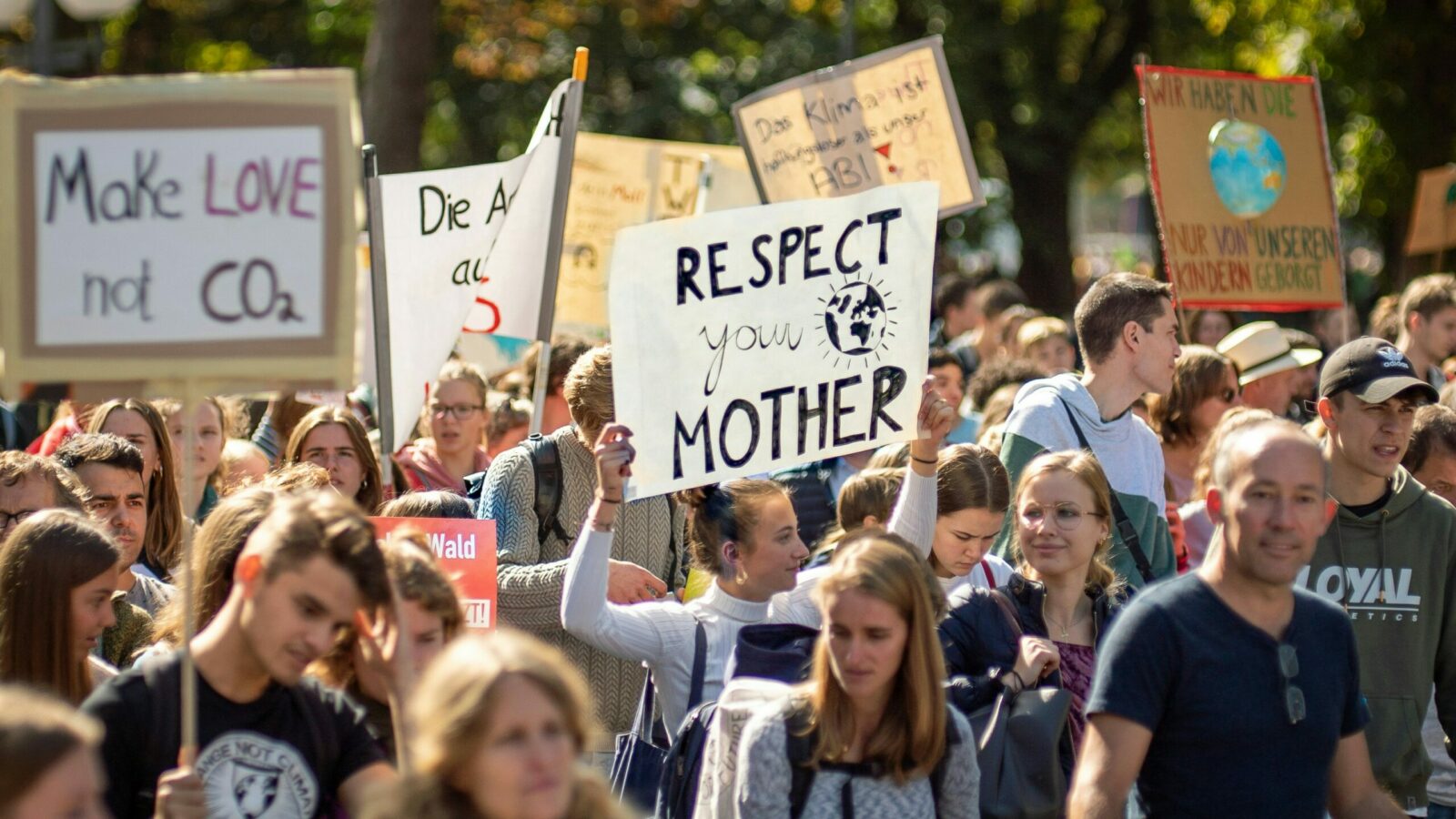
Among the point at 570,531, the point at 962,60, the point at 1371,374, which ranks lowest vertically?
the point at 570,531

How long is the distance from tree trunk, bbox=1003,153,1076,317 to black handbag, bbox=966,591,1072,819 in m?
18.4

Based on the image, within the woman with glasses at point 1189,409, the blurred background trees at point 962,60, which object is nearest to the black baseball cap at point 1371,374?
the woman with glasses at point 1189,409

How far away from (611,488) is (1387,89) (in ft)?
57.1

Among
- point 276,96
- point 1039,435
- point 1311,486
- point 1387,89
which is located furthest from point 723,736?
point 1387,89

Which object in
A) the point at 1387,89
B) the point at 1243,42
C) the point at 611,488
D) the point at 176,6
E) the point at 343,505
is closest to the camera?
the point at 343,505

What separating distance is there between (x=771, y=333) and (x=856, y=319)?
27cm

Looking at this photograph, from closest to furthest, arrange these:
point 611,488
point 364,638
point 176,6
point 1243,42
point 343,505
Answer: point 343,505 → point 364,638 → point 611,488 → point 176,6 → point 1243,42

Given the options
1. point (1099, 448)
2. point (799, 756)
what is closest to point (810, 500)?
point (1099, 448)

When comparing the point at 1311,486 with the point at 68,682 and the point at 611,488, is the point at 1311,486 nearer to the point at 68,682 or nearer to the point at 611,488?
the point at 611,488

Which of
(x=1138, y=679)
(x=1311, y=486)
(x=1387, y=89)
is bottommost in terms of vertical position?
(x=1138, y=679)

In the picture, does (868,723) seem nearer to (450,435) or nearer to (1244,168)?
(450,435)

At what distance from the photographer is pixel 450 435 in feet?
24.7

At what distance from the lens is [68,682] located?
3.85 m

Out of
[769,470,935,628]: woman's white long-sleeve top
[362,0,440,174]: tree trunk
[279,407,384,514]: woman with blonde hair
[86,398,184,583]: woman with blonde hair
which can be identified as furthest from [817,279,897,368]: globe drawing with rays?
[362,0,440,174]: tree trunk
